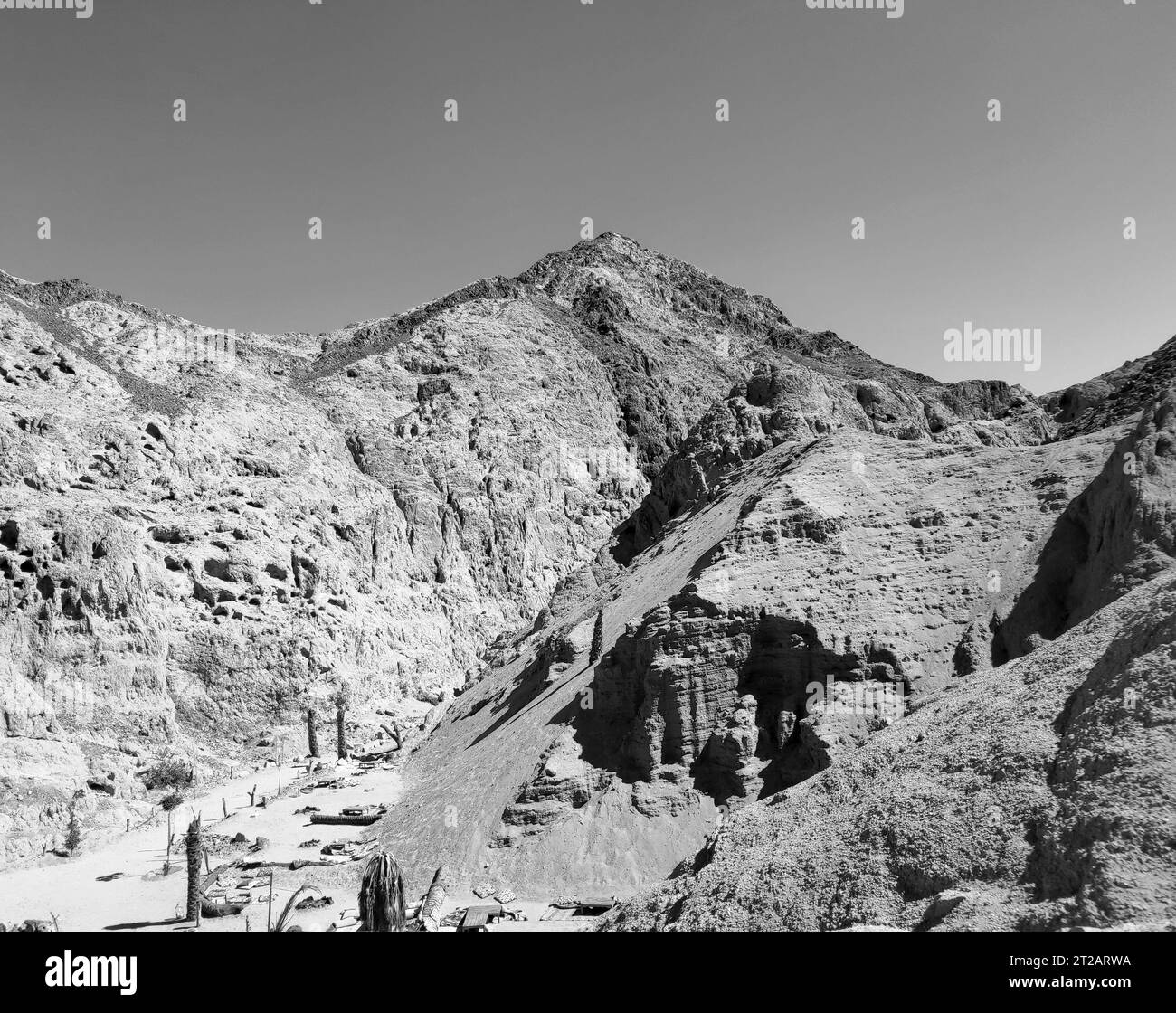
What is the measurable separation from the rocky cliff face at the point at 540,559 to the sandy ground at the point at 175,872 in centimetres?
170

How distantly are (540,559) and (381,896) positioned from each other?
55481mm

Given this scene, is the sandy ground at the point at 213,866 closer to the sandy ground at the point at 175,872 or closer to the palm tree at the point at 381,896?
the sandy ground at the point at 175,872

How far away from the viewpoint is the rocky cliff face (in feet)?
69.6

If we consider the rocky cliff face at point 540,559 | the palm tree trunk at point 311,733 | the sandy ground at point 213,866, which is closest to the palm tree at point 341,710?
the rocky cliff face at point 540,559

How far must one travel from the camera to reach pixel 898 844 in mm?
11438

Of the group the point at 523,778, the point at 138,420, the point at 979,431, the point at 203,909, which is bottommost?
the point at 203,909

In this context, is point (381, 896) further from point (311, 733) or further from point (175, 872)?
point (311, 733)

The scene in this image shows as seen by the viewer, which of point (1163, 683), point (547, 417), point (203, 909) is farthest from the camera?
point (547, 417)

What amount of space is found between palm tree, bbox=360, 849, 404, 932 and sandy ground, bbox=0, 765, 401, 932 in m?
6.95

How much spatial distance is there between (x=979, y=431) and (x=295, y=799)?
29.7 m

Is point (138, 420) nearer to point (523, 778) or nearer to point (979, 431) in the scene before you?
point (523, 778)

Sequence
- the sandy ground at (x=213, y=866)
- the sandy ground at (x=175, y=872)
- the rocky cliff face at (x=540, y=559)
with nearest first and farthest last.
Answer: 1. the rocky cliff face at (x=540, y=559)
2. the sandy ground at (x=213, y=866)
3. the sandy ground at (x=175, y=872)

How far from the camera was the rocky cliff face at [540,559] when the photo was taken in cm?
2122

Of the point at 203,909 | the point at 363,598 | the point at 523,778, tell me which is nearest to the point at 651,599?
the point at 523,778
